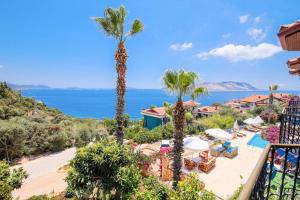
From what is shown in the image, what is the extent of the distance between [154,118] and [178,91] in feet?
69.9

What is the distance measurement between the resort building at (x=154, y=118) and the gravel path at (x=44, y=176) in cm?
1487

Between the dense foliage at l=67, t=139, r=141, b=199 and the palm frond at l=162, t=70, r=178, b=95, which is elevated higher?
the palm frond at l=162, t=70, r=178, b=95

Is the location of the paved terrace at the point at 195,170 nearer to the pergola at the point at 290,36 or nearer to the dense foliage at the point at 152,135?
the dense foliage at the point at 152,135

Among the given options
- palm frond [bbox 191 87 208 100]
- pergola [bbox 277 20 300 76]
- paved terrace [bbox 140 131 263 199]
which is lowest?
paved terrace [bbox 140 131 263 199]

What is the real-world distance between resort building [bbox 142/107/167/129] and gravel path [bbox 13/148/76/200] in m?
14.9

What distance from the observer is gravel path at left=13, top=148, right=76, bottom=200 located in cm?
1114

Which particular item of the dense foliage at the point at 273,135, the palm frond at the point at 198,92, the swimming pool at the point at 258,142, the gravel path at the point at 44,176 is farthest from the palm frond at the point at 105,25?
the swimming pool at the point at 258,142

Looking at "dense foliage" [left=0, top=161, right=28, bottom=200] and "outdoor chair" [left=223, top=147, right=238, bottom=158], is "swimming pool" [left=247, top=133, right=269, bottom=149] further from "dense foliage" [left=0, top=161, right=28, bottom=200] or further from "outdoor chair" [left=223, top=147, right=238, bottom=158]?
"dense foliage" [left=0, top=161, right=28, bottom=200]

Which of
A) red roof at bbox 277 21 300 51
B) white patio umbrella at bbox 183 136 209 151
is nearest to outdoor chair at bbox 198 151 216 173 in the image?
white patio umbrella at bbox 183 136 209 151

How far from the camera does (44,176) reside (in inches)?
519

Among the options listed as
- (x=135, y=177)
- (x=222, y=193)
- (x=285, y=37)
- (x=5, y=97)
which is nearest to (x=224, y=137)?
(x=222, y=193)

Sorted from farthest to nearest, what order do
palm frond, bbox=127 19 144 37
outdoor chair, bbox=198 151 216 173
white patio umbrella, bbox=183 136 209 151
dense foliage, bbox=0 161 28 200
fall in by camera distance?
1. white patio umbrella, bbox=183 136 209 151
2. outdoor chair, bbox=198 151 216 173
3. palm frond, bbox=127 19 144 37
4. dense foliage, bbox=0 161 28 200

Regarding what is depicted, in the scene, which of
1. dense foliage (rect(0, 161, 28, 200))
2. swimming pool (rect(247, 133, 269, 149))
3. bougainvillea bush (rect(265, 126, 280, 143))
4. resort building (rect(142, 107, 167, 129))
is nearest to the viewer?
dense foliage (rect(0, 161, 28, 200))

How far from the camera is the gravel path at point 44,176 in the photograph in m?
11.1
